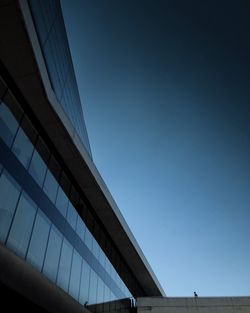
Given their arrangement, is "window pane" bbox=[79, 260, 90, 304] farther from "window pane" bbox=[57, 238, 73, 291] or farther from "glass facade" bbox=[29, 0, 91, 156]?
"glass facade" bbox=[29, 0, 91, 156]

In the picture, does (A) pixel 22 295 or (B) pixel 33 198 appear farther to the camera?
(B) pixel 33 198

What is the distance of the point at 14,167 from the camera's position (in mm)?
12695

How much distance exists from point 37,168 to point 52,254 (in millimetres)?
3930

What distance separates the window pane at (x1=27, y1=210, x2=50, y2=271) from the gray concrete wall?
15882 mm

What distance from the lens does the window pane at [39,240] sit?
42.1 feet

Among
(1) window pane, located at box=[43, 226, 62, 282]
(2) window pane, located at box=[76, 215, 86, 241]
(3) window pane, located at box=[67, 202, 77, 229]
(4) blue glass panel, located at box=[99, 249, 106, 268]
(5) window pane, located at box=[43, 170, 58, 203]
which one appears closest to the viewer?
(1) window pane, located at box=[43, 226, 62, 282]

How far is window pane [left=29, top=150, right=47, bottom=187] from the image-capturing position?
47.5 feet

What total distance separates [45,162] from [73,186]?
398 cm

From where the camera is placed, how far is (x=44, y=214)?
48.8 feet

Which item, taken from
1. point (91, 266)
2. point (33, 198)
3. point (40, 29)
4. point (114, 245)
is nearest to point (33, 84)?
point (40, 29)

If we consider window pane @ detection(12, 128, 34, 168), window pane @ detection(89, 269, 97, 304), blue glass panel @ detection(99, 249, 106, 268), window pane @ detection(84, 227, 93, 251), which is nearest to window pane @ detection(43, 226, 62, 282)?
window pane @ detection(12, 128, 34, 168)

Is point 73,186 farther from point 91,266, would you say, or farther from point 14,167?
point 14,167

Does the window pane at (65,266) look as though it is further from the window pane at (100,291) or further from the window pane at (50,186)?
the window pane at (100,291)

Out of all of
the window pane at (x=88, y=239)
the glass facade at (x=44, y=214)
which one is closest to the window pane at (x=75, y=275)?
the glass facade at (x=44, y=214)
